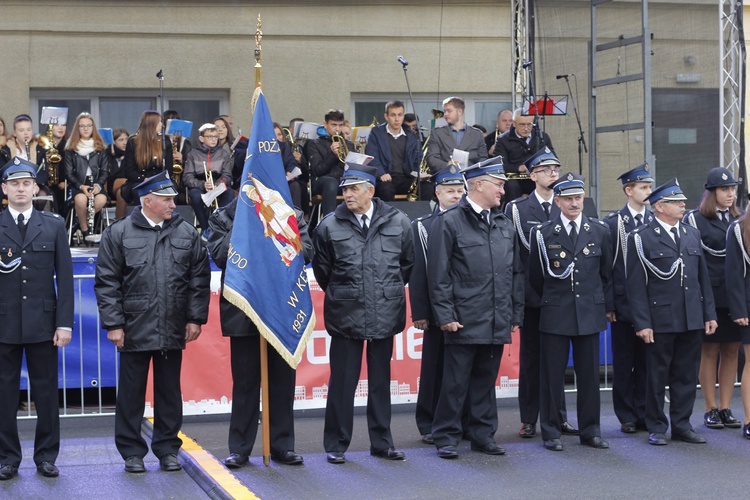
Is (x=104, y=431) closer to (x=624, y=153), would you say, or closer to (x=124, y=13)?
(x=624, y=153)

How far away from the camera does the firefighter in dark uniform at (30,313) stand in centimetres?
782

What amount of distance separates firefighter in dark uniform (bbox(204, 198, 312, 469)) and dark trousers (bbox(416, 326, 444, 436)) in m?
1.36

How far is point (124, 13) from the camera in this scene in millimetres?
17766

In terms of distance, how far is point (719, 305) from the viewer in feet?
31.4

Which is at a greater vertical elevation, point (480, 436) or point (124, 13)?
point (124, 13)

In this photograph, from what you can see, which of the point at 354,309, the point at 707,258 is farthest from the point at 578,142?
the point at 354,309

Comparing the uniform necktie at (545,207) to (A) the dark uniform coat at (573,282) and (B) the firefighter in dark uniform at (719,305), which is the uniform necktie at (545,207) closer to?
(A) the dark uniform coat at (573,282)

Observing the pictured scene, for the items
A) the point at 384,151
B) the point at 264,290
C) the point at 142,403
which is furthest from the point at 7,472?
the point at 384,151

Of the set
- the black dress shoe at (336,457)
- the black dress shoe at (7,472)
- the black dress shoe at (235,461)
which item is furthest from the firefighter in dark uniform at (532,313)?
the black dress shoe at (7,472)

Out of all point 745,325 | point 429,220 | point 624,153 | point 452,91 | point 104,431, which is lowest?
A: point 104,431

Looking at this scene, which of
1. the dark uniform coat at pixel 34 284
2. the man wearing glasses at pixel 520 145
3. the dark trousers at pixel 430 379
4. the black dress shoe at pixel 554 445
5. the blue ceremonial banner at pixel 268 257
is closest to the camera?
the dark uniform coat at pixel 34 284

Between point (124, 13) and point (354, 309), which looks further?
point (124, 13)

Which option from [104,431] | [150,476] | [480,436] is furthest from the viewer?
[104,431]

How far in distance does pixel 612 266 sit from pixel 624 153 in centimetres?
448
